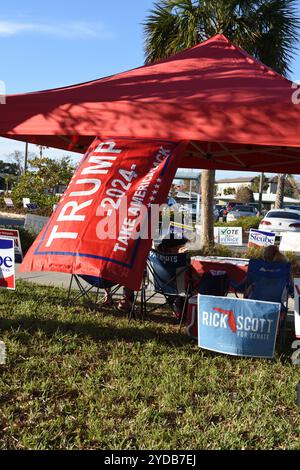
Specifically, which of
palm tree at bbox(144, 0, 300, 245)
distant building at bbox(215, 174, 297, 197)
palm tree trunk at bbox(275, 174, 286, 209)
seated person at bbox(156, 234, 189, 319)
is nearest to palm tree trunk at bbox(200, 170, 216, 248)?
palm tree at bbox(144, 0, 300, 245)

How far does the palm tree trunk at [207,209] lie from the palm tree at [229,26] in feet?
0.23

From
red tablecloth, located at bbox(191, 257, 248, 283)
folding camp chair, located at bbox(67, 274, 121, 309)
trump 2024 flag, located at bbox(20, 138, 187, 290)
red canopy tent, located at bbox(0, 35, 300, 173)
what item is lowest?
folding camp chair, located at bbox(67, 274, 121, 309)

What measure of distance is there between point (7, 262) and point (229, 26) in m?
9.94

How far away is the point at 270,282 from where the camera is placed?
594 cm

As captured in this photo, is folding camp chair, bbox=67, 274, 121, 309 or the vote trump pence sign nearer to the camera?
the vote trump pence sign

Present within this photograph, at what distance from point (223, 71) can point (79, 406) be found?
14.7 feet

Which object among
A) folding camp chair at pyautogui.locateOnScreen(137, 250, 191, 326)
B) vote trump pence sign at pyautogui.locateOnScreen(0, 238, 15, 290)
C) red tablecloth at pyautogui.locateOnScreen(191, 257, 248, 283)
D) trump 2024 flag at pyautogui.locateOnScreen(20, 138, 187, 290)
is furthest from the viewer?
red tablecloth at pyautogui.locateOnScreen(191, 257, 248, 283)

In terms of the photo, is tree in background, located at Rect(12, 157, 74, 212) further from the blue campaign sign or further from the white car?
the blue campaign sign

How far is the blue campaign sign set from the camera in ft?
15.0

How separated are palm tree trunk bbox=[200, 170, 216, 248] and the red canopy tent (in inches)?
259

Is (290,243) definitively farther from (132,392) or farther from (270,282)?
(132,392)

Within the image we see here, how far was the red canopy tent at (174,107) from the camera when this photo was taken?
464cm

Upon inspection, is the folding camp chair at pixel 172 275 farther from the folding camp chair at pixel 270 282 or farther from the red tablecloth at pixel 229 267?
the red tablecloth at pixel 229 267

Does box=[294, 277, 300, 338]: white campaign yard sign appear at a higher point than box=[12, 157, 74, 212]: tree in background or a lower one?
lower
